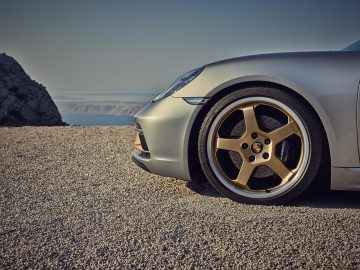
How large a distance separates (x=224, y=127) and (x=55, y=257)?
1519 millimetres

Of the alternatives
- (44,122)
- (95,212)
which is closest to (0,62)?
(44,122)

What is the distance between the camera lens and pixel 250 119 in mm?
2494

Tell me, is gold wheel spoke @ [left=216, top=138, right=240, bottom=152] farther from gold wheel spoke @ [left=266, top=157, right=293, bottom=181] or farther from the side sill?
the side sill

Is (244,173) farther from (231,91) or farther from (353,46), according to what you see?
→ (353,46)

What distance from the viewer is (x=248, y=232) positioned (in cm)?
190

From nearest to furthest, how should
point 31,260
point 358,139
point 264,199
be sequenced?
point 31,260 → point 358,139 → point 264,199

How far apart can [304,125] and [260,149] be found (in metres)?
0.35

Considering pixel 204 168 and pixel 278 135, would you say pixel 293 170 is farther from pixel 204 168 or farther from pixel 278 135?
pixel 204 168

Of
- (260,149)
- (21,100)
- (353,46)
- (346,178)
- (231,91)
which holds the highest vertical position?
(353,46)

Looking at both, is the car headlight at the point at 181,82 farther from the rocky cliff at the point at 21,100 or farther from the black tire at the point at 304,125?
the rocky cliff at the point at 21,100

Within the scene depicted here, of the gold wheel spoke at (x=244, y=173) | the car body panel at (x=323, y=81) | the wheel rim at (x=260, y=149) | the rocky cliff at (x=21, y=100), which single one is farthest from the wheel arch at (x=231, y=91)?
the rocky cliff at (x=21, y=100)

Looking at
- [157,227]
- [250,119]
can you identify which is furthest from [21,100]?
[157,227]

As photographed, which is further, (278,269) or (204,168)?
(204,168)

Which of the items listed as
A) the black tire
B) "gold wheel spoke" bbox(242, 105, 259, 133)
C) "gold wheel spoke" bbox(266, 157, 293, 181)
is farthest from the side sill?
"gold wheel spoke" bbox(242, 105, 259, 133)
